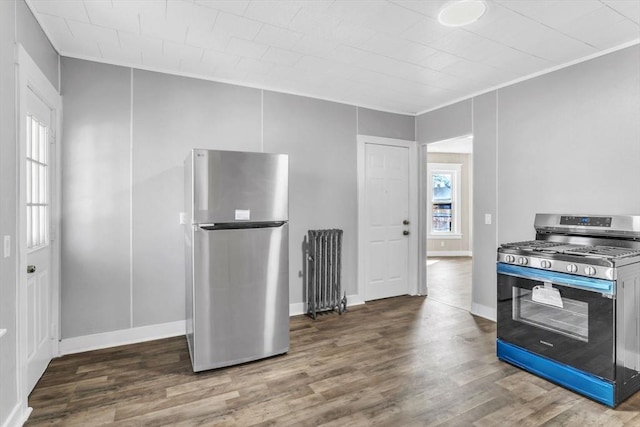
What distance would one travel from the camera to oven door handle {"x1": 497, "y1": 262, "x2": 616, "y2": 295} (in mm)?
2225

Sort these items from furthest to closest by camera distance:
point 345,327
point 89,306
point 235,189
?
point 345,327 < point 89,306 < point 235,189

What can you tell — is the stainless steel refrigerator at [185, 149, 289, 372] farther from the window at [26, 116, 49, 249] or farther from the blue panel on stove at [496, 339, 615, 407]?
the blue panel on stove at [496, 339, 615, 407]

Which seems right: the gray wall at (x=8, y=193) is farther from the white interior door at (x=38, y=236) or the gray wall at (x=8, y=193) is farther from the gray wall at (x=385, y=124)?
the gray wall at (x=385, y=124)

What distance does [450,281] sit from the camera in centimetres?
585

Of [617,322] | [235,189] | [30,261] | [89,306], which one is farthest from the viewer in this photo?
[89,306]

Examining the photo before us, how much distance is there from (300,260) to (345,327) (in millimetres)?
930

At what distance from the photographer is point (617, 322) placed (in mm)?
2221

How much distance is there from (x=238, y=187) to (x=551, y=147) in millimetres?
2973

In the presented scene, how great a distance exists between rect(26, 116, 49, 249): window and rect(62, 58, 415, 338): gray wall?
279 millimetres

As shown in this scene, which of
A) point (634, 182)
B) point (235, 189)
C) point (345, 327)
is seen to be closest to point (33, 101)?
point (235, 189)

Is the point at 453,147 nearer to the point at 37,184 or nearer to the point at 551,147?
the point at 551,147

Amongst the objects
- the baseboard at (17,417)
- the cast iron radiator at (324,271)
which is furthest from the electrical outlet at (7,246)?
the cast iron radiator at (324,271)

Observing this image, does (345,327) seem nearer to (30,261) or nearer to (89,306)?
(89,306)

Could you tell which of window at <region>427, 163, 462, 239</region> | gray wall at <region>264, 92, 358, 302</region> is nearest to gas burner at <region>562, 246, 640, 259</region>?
gray wall at <region>264, 92, 358, 302</region>
